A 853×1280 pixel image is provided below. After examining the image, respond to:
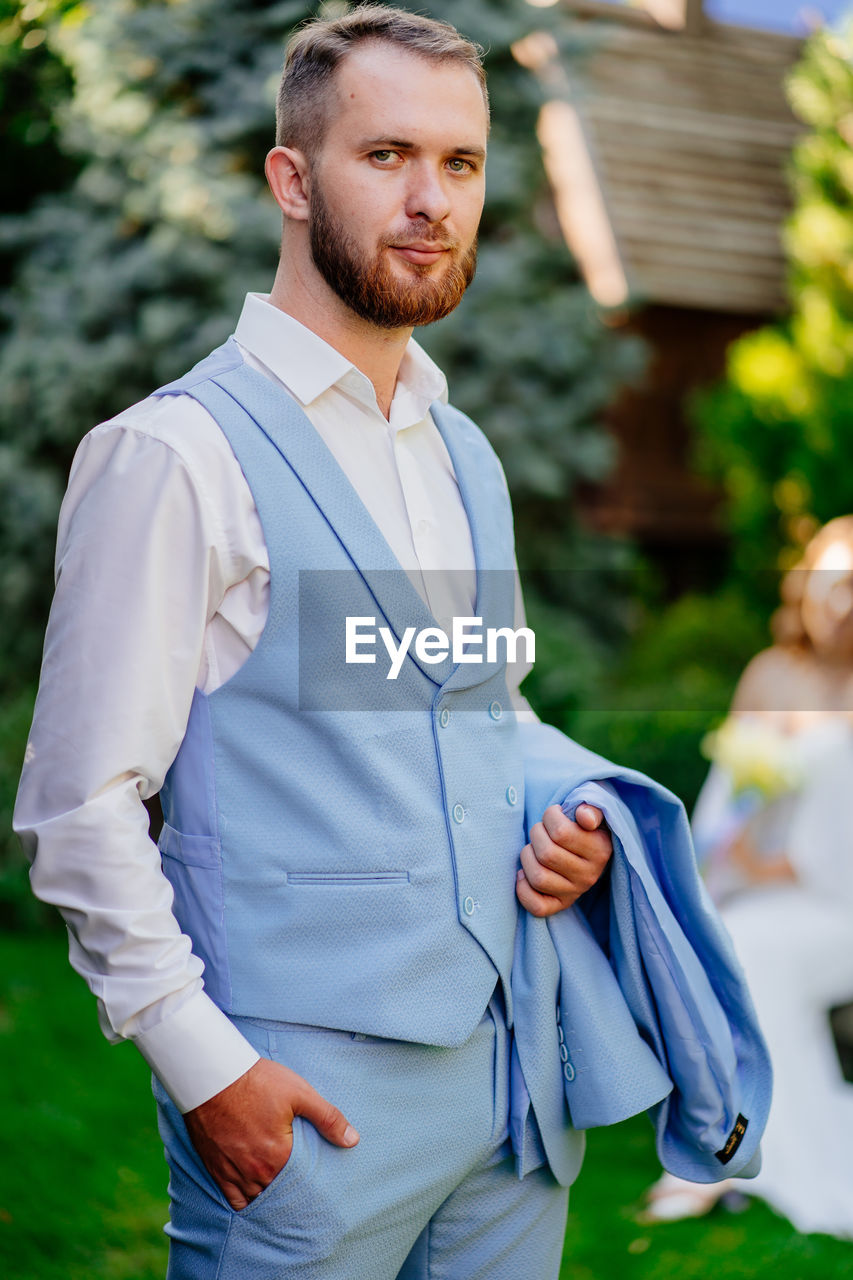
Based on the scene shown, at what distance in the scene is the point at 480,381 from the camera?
738cm

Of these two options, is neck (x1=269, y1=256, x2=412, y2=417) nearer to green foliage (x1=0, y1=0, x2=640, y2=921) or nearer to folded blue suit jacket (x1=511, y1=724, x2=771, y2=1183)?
folded blue suit jacket (x1=511, y1=724, x2=771, y2=1183)

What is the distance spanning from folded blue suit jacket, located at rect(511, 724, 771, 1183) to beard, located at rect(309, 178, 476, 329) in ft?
2.27

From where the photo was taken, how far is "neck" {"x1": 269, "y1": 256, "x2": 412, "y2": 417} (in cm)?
Result: 168

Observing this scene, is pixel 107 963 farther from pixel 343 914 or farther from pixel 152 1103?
pixel 152 1103

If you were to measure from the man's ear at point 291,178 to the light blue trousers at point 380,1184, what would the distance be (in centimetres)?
107

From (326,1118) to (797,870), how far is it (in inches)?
115

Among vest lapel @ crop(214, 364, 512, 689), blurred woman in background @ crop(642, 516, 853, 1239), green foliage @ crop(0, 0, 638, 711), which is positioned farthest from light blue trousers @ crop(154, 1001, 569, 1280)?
green foliage @ crop(0, 0, 638, 711)

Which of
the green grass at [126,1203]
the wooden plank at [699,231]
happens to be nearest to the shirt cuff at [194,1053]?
the green grass at [126,1203]

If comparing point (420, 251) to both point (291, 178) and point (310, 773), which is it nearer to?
point (291, 178)

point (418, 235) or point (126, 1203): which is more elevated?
point (418, 235)

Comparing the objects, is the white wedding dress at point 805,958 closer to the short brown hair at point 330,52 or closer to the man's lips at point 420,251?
the man's lips at point 420,251

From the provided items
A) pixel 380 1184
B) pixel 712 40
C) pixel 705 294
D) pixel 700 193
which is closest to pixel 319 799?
pixel 380 1184

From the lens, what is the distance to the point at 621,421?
1125 centimetres

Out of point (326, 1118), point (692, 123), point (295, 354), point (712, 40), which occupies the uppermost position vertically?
point (295, 354)
